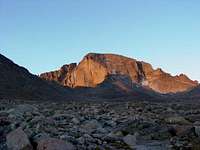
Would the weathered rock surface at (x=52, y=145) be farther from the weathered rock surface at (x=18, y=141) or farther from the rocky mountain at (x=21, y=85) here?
the rocky mountain at (x=21, y=85)

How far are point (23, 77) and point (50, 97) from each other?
39.3ft

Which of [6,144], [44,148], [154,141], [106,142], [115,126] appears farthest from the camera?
[115,126]

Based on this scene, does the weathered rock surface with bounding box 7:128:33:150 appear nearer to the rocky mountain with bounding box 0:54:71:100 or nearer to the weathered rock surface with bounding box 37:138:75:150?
the weathered rock surface with bounding box 37:138:75:150

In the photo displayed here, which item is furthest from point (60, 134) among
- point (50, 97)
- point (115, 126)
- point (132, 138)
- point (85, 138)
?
point (50, 97)

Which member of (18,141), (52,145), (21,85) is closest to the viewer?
(52,145)

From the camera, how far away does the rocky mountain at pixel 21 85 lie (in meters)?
138

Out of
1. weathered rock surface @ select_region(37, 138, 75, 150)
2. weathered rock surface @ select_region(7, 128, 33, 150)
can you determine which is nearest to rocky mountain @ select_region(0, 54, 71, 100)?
weathered rock surface @ select_region(7, 128, 33, 150)

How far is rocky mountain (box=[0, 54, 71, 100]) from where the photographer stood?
452 feet

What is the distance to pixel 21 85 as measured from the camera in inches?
5837

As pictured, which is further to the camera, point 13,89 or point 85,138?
point 13,89

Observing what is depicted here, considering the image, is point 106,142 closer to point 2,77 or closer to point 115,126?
point 115,126

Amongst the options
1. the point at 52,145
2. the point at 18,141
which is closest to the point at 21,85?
the point at 18,141

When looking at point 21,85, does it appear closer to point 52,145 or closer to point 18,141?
point 18,141

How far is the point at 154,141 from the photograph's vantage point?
21281 mm
